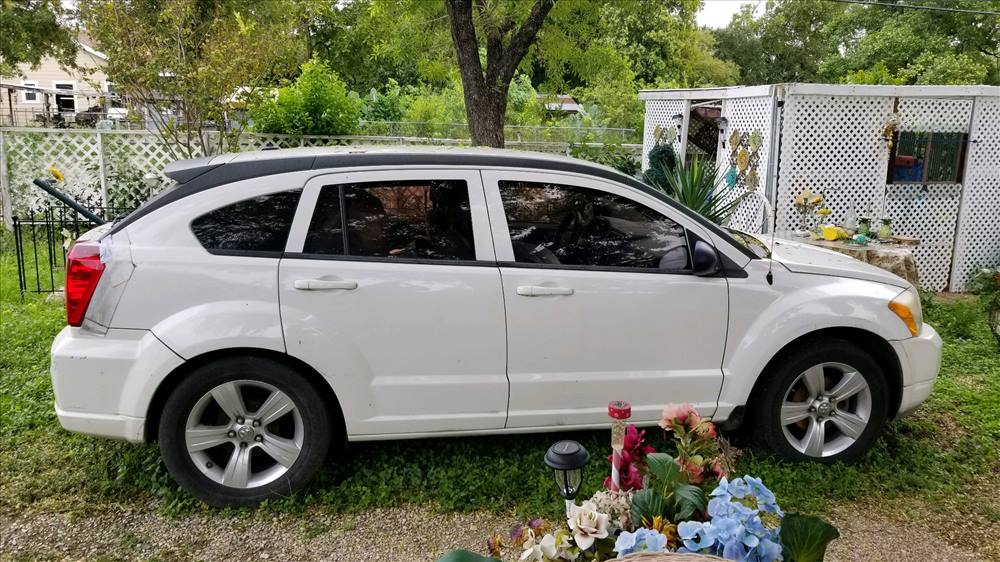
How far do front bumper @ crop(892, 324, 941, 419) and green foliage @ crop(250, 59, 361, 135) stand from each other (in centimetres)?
961

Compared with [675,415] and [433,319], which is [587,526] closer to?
[675,415]

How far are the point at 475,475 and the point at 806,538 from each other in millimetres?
2467

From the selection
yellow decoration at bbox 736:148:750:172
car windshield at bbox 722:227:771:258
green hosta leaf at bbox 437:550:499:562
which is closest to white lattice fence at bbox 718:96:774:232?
yellow decoration at bbox 736:148:750:172

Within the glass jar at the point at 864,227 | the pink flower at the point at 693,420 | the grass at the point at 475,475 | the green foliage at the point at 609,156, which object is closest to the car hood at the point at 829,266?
the grass at the point at 475,475

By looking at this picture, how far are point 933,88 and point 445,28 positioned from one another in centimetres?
572

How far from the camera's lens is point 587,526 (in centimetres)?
185

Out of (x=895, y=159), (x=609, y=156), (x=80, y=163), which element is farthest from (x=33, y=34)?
(x=895, y=159)

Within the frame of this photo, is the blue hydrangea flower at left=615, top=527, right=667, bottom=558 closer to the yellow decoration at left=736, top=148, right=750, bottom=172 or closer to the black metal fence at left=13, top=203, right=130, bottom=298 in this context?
the black metal fence at left=13, top=203, right=130, bottom=298

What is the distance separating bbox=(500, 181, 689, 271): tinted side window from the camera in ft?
12.7

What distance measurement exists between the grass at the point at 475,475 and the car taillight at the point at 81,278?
975 millimetres

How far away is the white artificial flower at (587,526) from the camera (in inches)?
72.4

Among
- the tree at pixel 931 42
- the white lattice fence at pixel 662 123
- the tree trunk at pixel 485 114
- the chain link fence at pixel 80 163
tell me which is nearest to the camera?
the tree trunk at pixel 485 114

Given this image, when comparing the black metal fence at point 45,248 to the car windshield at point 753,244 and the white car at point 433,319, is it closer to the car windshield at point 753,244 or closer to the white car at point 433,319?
the white car at point 433,319

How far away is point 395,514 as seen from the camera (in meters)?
3.75
